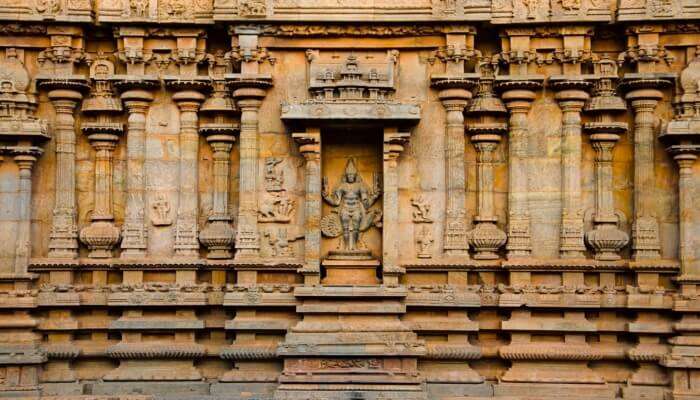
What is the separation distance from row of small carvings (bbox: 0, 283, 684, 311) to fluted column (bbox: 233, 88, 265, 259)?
801mm

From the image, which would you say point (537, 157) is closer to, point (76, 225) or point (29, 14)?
point (76, 225)

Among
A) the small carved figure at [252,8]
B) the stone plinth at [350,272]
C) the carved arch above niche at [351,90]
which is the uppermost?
the small carved figure at [252,8]

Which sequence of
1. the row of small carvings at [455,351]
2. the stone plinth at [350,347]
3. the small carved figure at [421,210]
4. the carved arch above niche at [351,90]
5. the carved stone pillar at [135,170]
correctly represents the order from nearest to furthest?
1. the stone plinth at [350,347]
2. the carved arch above niche at [351,90]
3. the row of small carvings at [455,351]
4. the small carved figure at [421,210]
5. the carved stone pillar at [135,170]

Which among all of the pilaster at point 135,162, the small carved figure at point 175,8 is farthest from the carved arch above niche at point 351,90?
the pilaster at point 135,162

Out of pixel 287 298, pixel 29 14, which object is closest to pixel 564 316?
pixel 287 298

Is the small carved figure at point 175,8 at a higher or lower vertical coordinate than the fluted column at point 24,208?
higher

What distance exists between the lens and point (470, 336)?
55.4 ft

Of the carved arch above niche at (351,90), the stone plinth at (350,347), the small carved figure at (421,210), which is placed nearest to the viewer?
the stone plinth at (350,347)

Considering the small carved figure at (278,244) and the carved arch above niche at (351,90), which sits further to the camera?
the small carved figure at (278,244)

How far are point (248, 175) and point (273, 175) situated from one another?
46cm

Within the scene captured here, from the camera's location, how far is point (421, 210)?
16.9 m

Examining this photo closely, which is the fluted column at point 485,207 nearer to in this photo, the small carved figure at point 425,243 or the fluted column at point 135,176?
the small carved figure at point 425,243

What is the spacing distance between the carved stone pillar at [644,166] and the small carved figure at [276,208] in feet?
20.6

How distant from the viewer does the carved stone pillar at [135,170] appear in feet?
55.9
